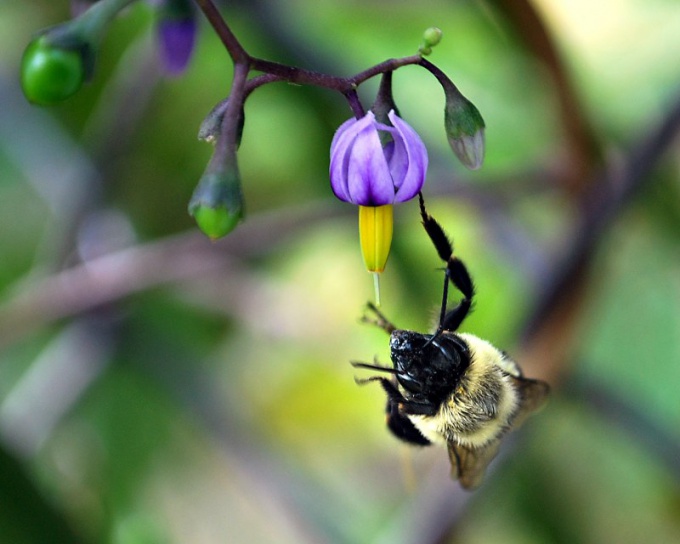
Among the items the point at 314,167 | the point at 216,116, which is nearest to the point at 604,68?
the point at 314,167

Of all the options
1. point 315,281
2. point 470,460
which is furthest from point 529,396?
point 315,281

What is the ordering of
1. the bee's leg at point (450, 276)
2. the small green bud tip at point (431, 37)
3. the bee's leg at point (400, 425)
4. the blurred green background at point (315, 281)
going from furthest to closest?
1. the blurred green background at point (315, 281)
2. the bee's leg at point (400, 425)
3. the bee's leg at point (450, 276)
4. the small green bud tip at point (431, 37)

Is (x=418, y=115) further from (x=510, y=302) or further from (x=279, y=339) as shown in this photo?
(x=279, y=339)

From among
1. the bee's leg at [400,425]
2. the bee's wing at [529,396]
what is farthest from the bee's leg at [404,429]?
the bee's wing at [529,396]

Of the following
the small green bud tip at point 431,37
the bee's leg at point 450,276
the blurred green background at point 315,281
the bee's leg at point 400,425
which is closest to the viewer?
the small green bud tip at point 431,37

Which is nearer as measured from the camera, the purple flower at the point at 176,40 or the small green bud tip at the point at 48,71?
the small green bud tip at the point at 48,71

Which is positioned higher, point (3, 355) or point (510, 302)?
point (3, 355)

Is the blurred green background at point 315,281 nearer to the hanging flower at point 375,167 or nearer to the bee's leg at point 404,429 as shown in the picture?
the bee's leg at point 404,429

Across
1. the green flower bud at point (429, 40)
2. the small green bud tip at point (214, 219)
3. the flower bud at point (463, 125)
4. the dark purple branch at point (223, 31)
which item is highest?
the dark purple branch at point (223, 31)
